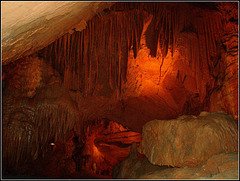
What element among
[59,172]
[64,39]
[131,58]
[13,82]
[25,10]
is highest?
[64,39]

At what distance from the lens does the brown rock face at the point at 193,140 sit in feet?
9.18

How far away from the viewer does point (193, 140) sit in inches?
116

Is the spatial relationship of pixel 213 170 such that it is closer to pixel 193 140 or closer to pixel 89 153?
pixel 193 140

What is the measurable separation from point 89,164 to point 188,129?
687 cm

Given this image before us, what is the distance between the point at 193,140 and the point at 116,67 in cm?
362

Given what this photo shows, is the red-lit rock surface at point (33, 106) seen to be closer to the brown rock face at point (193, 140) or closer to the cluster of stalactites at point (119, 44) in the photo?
the cluster of stalactites at point (119, 44)

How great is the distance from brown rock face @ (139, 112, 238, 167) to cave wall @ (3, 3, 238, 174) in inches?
112

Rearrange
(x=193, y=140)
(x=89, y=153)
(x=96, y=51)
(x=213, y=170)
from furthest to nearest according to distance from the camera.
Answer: (x=89, y=153)
(x=96, y=51)
(x=193, y=140)
(x=213, y=170)

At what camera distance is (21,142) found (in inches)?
230

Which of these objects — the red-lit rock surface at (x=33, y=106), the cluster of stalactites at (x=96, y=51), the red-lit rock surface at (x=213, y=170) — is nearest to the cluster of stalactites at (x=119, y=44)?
the cluster of stalactites at (x=96, y=51)

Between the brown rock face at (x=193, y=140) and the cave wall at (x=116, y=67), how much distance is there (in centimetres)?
285

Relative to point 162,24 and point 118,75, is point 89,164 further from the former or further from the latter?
point 162,24

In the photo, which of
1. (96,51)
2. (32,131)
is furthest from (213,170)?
(32,131)

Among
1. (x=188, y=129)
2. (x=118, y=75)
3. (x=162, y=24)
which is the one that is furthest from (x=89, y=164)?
(x=188, y=129)
